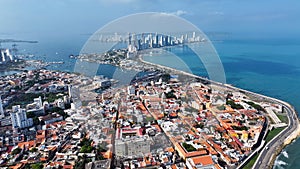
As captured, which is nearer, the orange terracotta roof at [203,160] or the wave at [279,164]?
the orange terracotta roof at [203,160]

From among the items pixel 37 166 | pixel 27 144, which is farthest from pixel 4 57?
pixel 37 166

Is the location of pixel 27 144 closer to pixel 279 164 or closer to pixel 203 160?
pixel 203 160

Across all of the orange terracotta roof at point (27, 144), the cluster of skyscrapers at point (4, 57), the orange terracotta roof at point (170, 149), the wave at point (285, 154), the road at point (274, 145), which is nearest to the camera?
the road at point (274, 145)

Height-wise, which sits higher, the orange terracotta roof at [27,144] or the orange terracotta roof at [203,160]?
the orange terracotta roof at [203,160]

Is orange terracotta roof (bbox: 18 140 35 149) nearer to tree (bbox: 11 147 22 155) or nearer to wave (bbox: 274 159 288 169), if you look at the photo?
tree (bbox: 11 147 22 155)

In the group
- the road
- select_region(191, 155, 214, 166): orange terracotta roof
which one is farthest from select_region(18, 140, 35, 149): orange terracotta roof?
the road

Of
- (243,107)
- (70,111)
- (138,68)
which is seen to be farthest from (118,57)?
(243,107)

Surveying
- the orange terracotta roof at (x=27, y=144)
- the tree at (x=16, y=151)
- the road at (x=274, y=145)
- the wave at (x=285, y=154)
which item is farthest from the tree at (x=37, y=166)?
the wave at (x=285, y=154)

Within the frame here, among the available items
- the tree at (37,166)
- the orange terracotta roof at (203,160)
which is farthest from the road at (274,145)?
the tree at (37,166)

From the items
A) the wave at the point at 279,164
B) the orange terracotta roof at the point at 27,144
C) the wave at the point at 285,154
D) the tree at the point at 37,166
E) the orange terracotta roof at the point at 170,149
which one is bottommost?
the wave at the point at 279,164

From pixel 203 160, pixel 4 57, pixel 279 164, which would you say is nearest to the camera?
pixel 203 160

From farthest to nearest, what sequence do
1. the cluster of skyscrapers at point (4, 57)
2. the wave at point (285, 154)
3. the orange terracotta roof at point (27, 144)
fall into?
the cluster of skyscrapers at point (4, 57) → the orange terracotta roof at point (27, 144) → the wave at point (285, 154)

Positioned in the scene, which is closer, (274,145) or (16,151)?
(16,151)

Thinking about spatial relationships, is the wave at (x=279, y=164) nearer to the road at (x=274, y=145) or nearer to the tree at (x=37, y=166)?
the road at (x=274, y=145)
